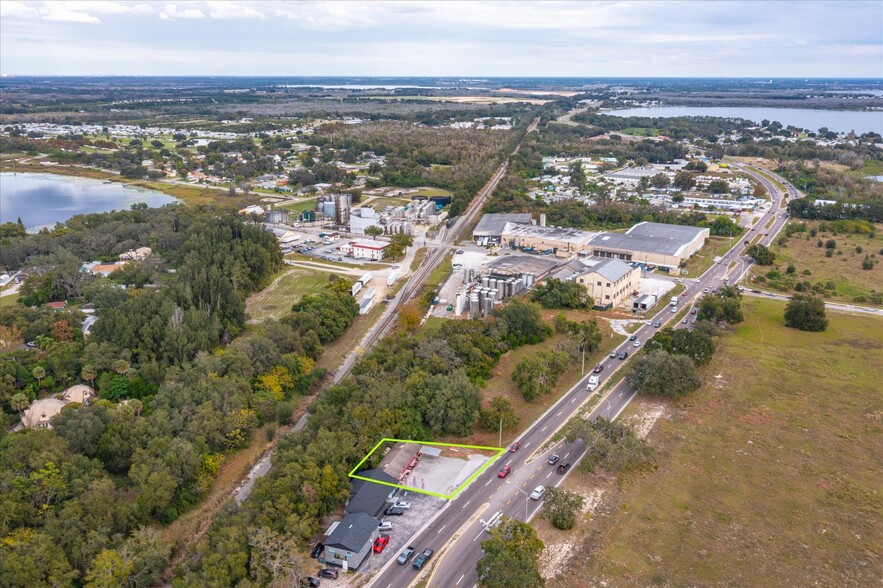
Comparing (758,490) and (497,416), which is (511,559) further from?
(758,490)

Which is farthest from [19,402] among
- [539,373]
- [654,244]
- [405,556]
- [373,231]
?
[654,244]

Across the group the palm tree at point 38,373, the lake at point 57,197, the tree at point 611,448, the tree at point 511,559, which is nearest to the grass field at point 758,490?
the tree at point 611,448

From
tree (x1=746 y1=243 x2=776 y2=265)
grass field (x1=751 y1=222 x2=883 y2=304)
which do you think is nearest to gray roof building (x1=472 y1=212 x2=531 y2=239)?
tree (x1=746 y1=243 x2=776 y2=265)

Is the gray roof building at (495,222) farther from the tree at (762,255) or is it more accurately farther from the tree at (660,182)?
the tree at (660,182)

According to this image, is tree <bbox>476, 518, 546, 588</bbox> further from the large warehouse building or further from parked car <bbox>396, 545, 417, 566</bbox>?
the large warehouse building

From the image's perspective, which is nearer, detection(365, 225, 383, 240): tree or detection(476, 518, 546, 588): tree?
detection(476, 518, 546, 588): tree

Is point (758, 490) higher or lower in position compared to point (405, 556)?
higher
